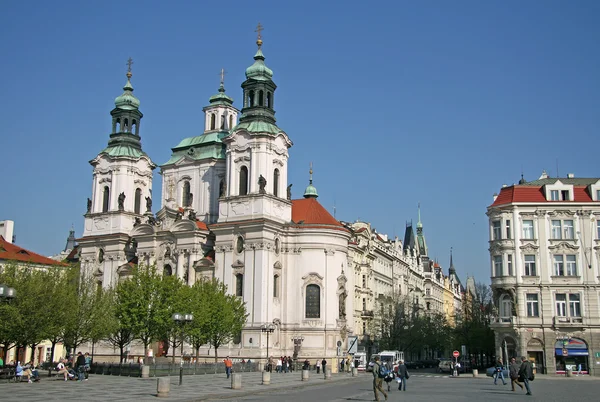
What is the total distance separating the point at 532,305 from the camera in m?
54.7

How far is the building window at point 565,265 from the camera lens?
54625mm

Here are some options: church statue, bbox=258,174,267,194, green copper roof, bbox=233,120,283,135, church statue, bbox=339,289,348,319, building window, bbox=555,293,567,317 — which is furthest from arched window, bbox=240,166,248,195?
building window, bbox=555,293,567,317

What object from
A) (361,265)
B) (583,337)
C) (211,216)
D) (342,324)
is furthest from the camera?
(361,265)

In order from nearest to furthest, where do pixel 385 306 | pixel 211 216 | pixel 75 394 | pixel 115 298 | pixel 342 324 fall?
pixel 75 394
pixel 115 298
pixel 342 324
pixel 211 216
pixel 385 306

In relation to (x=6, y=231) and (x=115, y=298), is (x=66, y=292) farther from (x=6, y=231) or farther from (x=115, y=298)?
(x=6, y=231)

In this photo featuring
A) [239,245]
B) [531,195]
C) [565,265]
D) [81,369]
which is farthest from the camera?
[239,245]

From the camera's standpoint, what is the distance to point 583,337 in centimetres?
5306

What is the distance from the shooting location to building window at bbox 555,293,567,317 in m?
54.2

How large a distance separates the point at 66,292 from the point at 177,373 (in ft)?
30.6

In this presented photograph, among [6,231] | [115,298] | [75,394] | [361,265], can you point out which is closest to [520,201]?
[361,265]

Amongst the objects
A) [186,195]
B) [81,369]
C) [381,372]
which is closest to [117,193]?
[186,195]

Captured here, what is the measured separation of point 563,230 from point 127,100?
4742 cm

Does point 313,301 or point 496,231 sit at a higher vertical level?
point 496,231

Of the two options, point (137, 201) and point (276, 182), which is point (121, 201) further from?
point (276, 182)
